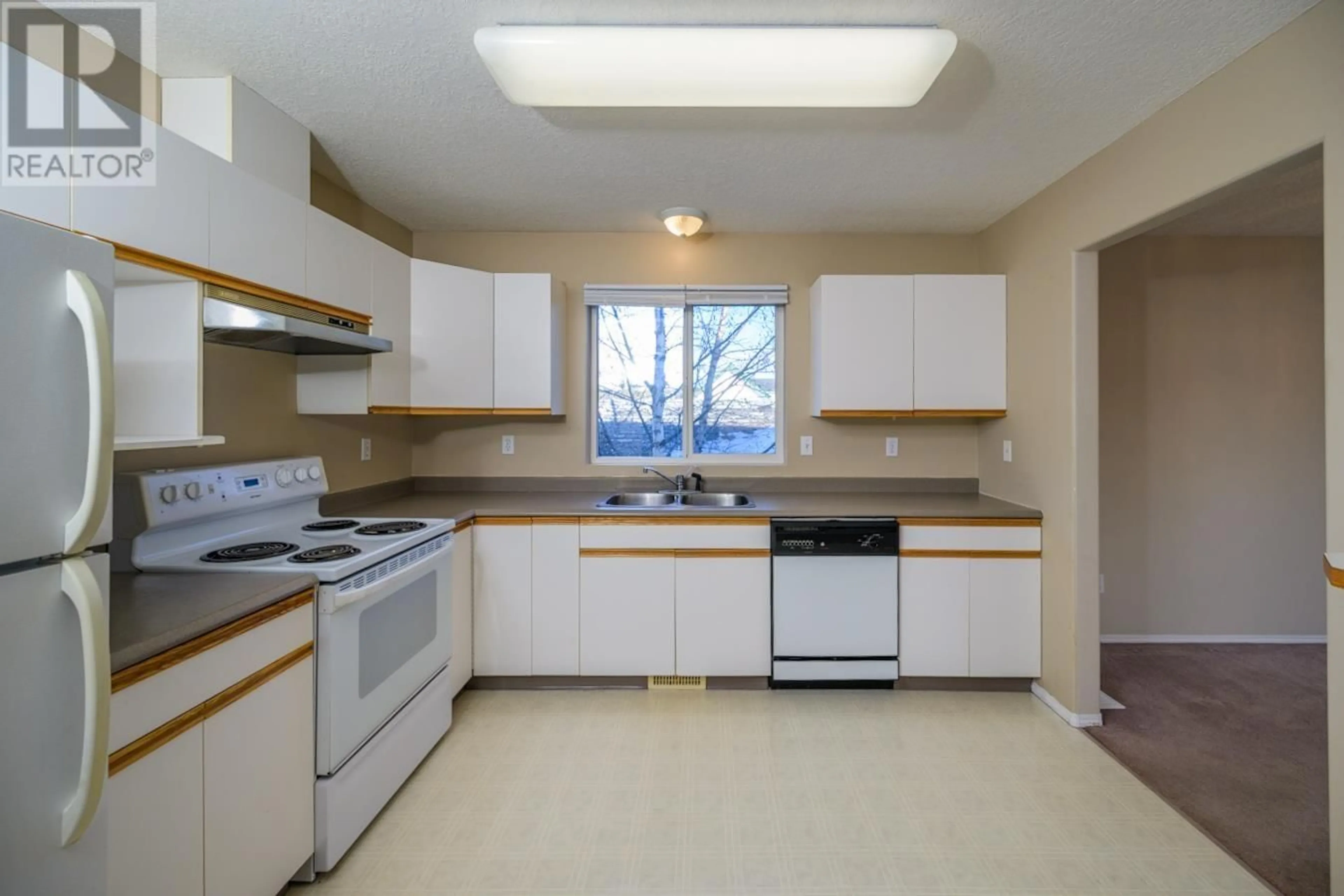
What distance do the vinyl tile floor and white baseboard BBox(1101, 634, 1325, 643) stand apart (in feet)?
3.92

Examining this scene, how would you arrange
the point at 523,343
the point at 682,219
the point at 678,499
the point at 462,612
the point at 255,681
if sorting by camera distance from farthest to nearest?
the point at 678,499 → the point at 523,343 → the point at 682,219 → the point at 462,612 → the point at 255,681

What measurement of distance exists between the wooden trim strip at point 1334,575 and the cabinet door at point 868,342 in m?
1.69

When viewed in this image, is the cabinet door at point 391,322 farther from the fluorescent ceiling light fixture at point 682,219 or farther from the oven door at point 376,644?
the fluorescent ceiling light fixture at point 682,219

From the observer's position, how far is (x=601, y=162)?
95.0 inches

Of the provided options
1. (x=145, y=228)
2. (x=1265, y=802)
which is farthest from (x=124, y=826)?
(x=1265, y=802)

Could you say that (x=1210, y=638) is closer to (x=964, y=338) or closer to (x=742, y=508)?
(x=964, y=338)

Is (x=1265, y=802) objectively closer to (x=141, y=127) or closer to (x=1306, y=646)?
(x=1306, y=646)

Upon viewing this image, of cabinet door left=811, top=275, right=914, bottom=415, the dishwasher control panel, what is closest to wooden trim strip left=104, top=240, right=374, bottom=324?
the dishwasher control panel

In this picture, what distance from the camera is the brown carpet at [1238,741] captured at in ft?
5.82

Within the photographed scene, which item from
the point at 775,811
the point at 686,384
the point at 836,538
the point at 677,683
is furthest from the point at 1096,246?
the point at 677,683

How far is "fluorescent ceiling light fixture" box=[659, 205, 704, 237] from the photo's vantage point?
288cm

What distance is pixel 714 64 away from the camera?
1640mm

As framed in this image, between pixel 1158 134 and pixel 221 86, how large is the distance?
122 inches

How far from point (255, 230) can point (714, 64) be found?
1490 millimetres
